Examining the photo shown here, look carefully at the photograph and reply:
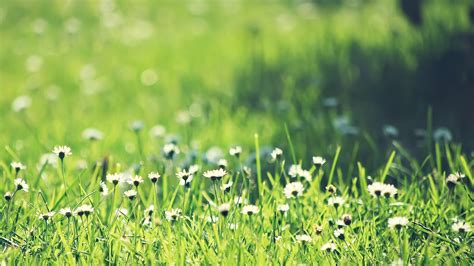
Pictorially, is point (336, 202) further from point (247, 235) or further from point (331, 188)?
point (247, 235)

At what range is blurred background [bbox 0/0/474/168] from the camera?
3.39 meters

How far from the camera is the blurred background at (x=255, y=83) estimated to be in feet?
11.1

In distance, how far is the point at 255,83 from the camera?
14.2 feet

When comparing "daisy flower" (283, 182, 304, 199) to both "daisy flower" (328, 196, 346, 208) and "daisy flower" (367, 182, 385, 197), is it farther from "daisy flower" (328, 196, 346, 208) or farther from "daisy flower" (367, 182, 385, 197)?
"daisy flower" (367, 182, 385, 197)

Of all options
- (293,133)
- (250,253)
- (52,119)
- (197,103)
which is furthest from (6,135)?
(250,253)

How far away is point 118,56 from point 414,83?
9.36 feet

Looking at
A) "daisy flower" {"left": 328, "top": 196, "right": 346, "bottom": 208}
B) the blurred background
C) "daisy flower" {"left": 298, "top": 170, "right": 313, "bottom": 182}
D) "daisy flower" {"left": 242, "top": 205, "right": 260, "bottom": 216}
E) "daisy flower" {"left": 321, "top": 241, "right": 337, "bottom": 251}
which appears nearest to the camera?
"daisy flower" {"left": 321, "top": 241, "right": 337, "bottom": 251}

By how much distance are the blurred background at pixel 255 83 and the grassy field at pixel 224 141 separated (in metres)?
0.02

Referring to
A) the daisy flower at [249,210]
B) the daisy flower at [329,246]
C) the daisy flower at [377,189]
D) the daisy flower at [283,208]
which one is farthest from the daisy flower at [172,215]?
the daisy flower at [377,189]

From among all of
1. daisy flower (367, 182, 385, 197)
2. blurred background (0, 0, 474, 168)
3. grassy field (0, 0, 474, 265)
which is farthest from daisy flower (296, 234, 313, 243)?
blurred background (0, 0, 474, 168)

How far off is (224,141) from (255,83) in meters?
1.12

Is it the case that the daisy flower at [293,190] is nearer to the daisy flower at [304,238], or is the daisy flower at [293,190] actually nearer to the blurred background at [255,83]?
the daisy flower at [304,238]

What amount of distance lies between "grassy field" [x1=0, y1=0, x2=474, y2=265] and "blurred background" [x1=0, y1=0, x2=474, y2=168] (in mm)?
19

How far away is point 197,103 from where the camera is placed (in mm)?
4133
